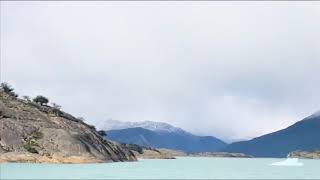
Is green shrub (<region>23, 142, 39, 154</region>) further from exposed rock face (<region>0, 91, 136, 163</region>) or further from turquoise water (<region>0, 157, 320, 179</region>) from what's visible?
turquoise water (<region>0, 157, 320, 179</region>)

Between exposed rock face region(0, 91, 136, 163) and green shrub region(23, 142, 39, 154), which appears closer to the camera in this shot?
exposed rock face region(0, 91, 136, 163)

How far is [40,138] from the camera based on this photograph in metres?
138

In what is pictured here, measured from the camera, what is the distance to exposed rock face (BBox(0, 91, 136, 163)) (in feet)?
430

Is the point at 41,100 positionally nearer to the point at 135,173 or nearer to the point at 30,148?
the point at 30,148

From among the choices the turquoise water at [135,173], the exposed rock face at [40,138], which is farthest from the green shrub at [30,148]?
the turquoise water at [135,173]

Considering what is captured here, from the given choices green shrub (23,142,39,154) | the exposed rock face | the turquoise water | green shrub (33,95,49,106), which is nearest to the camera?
the turquoise water

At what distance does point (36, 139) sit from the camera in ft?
451

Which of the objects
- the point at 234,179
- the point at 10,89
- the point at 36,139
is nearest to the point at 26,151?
the point at 36,139

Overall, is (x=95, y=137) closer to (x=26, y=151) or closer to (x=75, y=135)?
(x=75, y=135)

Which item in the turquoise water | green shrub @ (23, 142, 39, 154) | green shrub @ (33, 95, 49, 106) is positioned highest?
green shrub @ (33, 95, 49, 106)

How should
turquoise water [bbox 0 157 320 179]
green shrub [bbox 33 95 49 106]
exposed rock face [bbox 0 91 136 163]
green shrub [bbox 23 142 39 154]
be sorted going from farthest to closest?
1. green shrub [bbox 33 95 49 106]
2. green shrub [bbox 23 142 39 154]
3. exposed rock face [bbox 0 91 136 163]
4. turquoise water [bbox 0 157 320 179]

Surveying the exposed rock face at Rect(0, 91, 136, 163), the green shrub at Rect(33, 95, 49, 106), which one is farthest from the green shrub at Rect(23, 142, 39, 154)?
the green shrub at Rect(33, 95, 49, 106)

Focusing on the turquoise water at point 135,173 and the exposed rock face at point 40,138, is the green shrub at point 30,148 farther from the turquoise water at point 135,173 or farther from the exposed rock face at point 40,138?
the turquoise water at point 135,173

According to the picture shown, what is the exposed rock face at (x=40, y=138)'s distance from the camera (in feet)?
430
